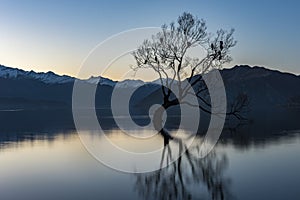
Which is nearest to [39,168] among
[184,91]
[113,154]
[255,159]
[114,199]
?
[113,154]

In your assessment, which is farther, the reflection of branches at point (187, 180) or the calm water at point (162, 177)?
the calm water at point (162, 177)

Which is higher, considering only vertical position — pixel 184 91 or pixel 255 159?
pixel 184 91

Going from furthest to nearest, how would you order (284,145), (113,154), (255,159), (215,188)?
(284,145), (113,154), (255,159), (215,188)

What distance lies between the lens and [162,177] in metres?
10.5

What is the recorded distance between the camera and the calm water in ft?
28.2

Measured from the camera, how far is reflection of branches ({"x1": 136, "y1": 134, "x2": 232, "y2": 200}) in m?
8.48

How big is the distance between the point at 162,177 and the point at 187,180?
2.79ft

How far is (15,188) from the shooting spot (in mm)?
9445

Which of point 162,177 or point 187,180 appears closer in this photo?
point 187,180

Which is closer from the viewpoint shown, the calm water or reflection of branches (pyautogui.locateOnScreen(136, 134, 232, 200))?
reflection of branches (pyautogui.locateOnScreen(136, 134, 232, 200))

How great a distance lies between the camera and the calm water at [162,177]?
28.2 feet

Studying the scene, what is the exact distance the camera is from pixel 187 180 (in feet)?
32.8

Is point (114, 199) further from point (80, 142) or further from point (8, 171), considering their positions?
point (80, 142)

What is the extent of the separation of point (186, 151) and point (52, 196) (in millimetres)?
8296
